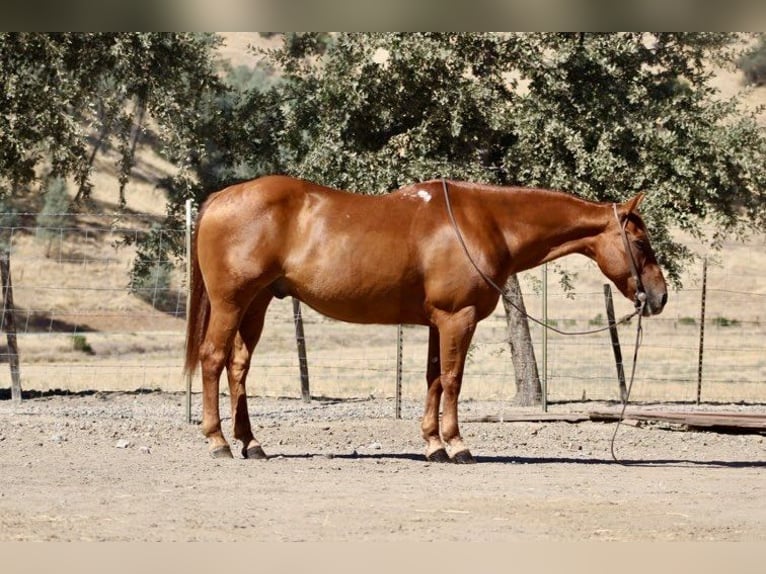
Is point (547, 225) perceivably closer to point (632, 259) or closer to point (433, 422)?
point (632, 259)

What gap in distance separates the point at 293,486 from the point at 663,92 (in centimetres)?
1040

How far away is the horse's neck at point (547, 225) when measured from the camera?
9602 millimetres

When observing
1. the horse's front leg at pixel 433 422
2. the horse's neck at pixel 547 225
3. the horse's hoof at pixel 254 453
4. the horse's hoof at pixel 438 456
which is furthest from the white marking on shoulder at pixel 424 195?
the horse's hoof at pixel 254 453

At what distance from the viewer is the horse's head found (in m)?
9.45

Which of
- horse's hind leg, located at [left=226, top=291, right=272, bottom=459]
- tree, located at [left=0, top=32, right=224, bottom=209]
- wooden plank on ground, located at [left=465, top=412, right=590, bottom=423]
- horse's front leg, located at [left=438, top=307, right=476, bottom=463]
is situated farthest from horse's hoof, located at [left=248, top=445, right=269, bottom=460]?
tree, located at [left=0, top=32, right=224, bottom=209]

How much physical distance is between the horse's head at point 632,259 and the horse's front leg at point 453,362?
1226 millimetres

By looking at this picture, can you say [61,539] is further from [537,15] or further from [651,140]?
[651,140]

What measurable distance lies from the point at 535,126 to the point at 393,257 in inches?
211

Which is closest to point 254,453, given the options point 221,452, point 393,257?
point 221,452

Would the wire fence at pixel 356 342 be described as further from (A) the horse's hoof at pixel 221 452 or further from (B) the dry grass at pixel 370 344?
(A) the horse's hoof at pixel 221 452

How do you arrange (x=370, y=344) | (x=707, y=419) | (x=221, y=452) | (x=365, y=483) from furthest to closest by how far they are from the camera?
(x=370, y=344), (x=707, y=419), (x=221, y=452), (x=365, y=483)

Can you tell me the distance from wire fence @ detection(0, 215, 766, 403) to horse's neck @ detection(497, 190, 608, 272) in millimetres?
4824

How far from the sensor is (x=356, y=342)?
94.9 feet

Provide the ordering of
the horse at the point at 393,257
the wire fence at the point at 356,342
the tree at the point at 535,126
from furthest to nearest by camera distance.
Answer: the wire fence at the point at 356,342, the tree at the point at 535,126, the horse at the point at 393,257
